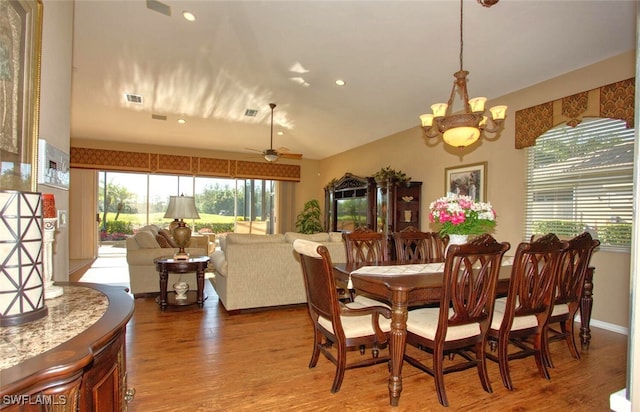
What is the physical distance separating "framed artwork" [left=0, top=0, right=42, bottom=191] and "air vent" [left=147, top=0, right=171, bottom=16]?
2239mm

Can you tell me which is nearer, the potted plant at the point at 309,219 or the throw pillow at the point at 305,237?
the throw pillow at the point at 305,237

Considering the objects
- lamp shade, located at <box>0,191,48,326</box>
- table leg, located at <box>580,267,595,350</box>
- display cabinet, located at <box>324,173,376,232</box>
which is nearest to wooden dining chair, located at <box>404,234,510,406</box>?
table leg, located at <box>580,267,595,350</box>

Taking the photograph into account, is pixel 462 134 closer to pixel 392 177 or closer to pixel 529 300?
pixel 529 300

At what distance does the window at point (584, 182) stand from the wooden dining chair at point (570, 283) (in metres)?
1.22

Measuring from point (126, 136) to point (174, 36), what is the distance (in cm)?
461

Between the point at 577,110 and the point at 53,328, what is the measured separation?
4.86 metres

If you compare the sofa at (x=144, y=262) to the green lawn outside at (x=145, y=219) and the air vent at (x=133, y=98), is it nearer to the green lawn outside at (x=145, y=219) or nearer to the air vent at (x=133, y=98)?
Answer: the air vent at (x=133, y=98)

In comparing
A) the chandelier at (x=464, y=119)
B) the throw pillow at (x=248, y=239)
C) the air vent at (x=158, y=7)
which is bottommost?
the throw pillow at (x=248, y=239)

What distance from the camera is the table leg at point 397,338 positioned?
2023 mm

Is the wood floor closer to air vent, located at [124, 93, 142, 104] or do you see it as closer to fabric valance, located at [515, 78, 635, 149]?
fabric valance, located at [515, 78, 635, 149]

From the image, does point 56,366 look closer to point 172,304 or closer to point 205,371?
point 205,371

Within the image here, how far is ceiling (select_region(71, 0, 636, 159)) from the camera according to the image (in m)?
3.27

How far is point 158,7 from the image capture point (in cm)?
347

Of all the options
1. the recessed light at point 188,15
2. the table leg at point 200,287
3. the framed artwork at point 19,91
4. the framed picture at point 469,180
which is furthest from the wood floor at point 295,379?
the recessed light at point 188,15
